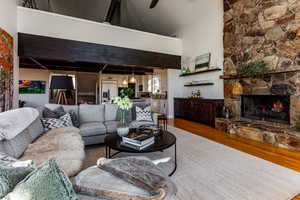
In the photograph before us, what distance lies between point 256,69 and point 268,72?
0.81 ft

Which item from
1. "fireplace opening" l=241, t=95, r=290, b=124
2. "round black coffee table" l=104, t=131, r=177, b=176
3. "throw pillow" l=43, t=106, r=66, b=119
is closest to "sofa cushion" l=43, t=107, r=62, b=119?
"throw pillow" l=43, t=106, r=66, b=119

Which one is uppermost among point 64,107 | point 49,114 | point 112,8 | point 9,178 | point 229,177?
point 112,8

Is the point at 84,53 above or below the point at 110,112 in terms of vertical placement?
above

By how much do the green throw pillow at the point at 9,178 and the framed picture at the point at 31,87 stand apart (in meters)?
7.99

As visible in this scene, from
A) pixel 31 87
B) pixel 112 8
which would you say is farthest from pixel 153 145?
pixel 31 87

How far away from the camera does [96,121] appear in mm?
3525

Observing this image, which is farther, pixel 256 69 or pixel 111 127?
pixel 256 69

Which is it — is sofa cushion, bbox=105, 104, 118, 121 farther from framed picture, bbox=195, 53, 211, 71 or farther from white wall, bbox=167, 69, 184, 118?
framed picture, bbox=195, 53, 211, 71

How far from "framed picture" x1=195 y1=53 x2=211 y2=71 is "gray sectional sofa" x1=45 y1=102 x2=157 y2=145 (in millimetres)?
3018

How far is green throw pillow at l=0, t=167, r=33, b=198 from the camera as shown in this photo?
64cm

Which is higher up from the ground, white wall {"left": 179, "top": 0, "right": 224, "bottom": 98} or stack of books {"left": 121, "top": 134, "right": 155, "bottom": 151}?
white wall {"left": 179, "top": 0, "right": 224, "bottom": 98}

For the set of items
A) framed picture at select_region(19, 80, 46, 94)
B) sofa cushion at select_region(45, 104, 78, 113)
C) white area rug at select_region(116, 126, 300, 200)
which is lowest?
white area rug at select_region(116, 126, 300, 200)

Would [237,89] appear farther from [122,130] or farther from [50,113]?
[50,113]

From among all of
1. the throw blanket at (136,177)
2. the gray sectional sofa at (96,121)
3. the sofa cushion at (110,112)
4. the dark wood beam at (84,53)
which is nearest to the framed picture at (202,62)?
the dark wood beam at (84,53)
